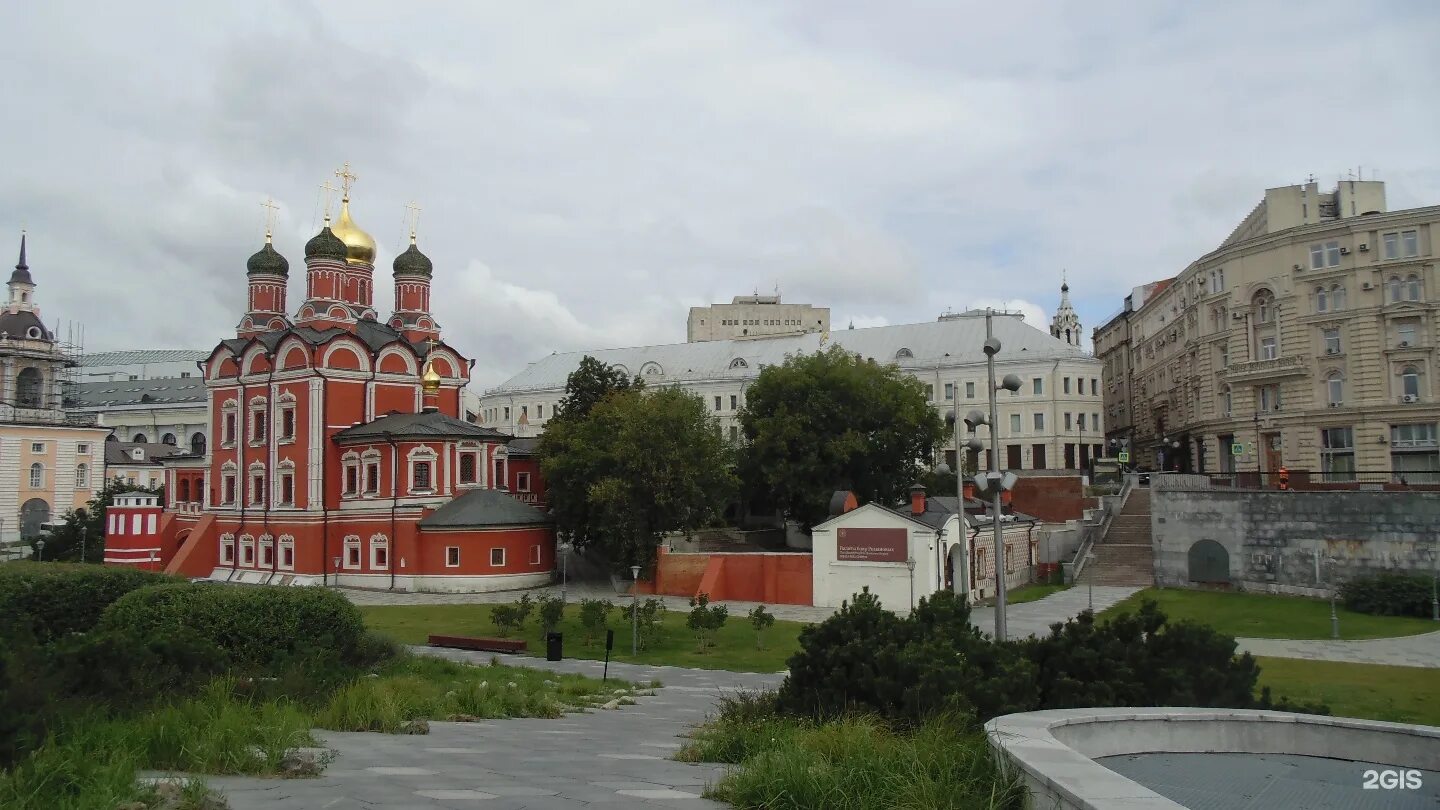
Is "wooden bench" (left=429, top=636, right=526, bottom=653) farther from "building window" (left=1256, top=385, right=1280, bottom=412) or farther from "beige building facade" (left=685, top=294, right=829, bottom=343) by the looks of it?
"beige building facade" (left=685, top=294, right=829, bottom=343)

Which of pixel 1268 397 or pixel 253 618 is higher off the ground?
pixel 1268 397

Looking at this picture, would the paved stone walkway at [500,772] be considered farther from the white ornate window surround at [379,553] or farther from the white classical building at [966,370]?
the white classical building at [966,370]

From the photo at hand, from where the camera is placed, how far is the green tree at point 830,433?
46875mm

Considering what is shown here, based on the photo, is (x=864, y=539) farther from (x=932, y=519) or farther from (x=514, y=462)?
(x=514, y=462)

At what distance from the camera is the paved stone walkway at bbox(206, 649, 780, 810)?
26.3ft

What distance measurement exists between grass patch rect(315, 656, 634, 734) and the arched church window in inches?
2916

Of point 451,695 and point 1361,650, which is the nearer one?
point 451,695

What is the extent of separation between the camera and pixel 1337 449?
140 feet

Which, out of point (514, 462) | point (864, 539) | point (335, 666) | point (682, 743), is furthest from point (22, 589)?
point (514, 462)

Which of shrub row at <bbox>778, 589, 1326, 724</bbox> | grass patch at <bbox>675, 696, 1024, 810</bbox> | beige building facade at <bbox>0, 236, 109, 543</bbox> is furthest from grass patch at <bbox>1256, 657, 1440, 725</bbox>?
beige building facade at <bbox>0, 236, 109, 543</bbox>

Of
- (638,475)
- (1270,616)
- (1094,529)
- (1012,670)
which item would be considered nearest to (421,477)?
(638,475)

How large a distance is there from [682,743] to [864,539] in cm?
2343

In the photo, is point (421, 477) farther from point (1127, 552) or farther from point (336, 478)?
point (1127, 552)

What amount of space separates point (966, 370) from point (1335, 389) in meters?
25.6
